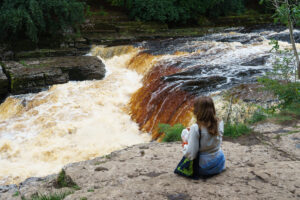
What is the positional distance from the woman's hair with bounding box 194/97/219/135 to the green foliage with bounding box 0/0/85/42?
11.1 meters

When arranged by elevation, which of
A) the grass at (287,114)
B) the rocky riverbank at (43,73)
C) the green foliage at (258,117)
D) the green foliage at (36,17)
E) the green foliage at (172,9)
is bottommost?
the rocky riverbank at (43,73)

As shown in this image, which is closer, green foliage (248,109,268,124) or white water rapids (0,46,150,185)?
green foliage (248,109,268,124)

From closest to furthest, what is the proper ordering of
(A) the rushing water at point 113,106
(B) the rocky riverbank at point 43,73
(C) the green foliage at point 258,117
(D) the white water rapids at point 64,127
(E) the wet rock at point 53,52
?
(C) the green foliage at point 258,117 < (D) the white water rapids at point 64,127 < (A) the rushing water at point 113,106 < (B) the rocky riverbank at point 43,73 < (E) the wet rock at point 53,52

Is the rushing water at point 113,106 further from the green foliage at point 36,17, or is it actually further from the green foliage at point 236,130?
the green foliage at point 36,17

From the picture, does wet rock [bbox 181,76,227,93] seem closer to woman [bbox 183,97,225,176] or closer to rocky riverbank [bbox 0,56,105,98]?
rocky riverbank [bbox 0,56,105,98]

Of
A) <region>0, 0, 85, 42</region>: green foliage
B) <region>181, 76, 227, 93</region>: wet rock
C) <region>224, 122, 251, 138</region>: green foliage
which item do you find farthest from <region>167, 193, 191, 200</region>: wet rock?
<region>0, 0, 85, 42</region>: green foliage

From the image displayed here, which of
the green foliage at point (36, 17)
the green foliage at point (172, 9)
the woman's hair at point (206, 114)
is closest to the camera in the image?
the woman's hair at point (206, 114)

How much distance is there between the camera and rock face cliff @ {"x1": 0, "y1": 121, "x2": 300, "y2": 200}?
246cm

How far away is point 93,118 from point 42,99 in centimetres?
217

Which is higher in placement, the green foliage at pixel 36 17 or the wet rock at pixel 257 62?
the green foliage at pixel 36 17


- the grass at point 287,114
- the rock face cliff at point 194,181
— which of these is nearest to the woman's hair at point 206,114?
the rock face cliff at point 194,181

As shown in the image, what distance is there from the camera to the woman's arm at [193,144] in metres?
2.63

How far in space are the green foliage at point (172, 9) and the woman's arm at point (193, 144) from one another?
52.0 feet

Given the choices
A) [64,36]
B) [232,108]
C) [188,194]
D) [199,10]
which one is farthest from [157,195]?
[199,10]
